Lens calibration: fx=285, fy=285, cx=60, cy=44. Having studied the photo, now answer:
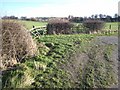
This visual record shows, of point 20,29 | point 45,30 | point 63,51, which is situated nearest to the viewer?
point 20,29

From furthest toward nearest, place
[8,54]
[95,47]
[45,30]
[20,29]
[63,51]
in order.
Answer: [45,30]
[95,47]
[63,51]
[20,29]
[8,54]

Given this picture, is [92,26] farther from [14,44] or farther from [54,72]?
[54,72]

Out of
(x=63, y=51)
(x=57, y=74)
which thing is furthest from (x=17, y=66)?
(x=63, y=51)

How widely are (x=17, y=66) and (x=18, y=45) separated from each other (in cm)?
147

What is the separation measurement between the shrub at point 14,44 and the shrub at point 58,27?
46.9 feet

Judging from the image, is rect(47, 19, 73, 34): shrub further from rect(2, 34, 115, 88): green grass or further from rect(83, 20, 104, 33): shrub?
rect(2, 34, 115, 88): green grass

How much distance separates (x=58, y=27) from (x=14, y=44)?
1613cm

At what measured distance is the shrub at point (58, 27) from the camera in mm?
27078

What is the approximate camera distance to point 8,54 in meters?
11.3

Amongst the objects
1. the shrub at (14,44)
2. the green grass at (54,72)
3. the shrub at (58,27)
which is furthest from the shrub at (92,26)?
the shrub at (14,44)

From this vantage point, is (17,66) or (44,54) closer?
(17,66)

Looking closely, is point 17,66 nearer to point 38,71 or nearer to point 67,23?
point 38,71

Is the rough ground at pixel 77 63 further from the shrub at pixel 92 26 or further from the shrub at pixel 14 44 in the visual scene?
the shrub at pixel 92 26

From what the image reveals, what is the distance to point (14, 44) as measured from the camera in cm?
1159
